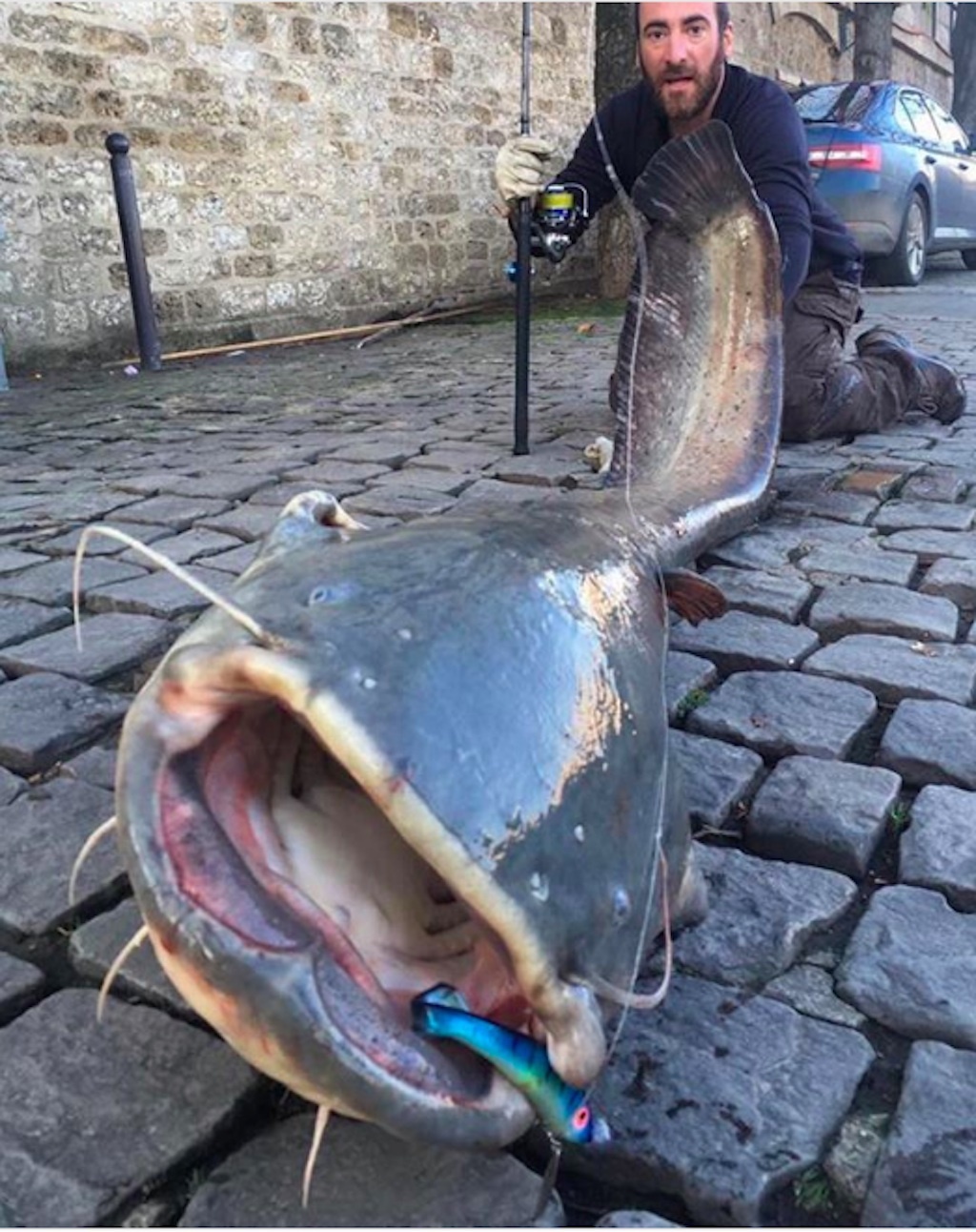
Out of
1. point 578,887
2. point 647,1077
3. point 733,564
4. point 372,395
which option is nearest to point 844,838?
point 647,1077

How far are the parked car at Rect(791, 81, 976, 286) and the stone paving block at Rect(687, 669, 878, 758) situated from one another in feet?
29.4

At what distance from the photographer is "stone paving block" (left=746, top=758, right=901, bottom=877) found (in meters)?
1.85

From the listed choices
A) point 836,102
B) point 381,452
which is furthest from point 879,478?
point 836,102

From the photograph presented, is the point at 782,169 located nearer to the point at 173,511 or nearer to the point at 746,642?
the point at 746,642

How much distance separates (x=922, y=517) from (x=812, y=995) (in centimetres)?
245

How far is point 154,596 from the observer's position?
9.70 feet

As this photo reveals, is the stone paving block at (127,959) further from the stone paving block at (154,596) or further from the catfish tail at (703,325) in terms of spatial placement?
the catfish tail at (703,325)

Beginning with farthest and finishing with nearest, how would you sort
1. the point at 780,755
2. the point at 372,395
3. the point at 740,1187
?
the point at 372,395 → the point at 780,755 → the point at 740,1187

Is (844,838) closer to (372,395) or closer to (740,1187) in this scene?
(740,1187)

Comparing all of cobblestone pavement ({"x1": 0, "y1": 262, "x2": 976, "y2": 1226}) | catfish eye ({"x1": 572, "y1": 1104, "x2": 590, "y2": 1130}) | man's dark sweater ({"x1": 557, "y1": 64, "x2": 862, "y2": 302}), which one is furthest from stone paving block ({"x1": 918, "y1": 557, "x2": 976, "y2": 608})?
catfish eye ({"x1": 572, "y1": 1104, "x2": 590, "y2": 1130})

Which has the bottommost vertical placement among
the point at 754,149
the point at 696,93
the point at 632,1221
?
the point at 632,1221

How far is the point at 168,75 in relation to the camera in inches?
313

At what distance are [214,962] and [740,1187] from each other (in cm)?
63

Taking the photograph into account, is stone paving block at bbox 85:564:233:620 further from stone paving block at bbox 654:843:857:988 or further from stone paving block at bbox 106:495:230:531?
stone paving block at bbox 654:843:857:988
